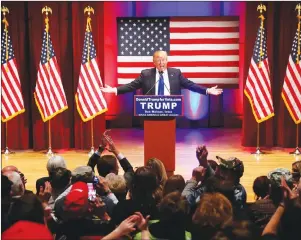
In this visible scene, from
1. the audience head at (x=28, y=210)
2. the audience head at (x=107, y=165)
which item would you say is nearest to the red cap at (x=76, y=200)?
the audience head at (x=28, y=210)

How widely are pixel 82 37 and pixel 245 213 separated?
576cm

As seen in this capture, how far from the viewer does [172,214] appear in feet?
10.4

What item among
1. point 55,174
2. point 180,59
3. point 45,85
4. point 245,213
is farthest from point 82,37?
point 245,213

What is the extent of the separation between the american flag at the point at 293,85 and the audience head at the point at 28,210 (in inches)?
241

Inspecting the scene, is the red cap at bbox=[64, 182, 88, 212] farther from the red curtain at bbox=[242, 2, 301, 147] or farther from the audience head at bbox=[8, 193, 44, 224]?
the red curtain at bbox=[242, 2, 301, 147]

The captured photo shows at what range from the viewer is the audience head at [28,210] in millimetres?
3205

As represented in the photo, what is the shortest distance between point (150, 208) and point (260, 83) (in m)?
5.39

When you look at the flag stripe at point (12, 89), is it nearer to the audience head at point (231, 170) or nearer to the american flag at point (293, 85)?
the american flag at point (293, 85)

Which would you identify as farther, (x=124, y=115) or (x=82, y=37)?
(x=124, y=115)

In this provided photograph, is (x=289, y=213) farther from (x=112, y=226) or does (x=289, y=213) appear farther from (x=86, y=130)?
(x=86, y=130)

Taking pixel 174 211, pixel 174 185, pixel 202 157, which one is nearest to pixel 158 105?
pixel 202 157

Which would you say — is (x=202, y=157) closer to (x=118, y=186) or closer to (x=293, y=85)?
(x=118, y=186)

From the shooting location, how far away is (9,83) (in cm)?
882

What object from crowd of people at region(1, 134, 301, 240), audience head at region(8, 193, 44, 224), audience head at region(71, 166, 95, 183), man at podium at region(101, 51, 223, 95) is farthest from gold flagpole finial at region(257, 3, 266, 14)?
audience head at region(8, 193, 44, 224)
